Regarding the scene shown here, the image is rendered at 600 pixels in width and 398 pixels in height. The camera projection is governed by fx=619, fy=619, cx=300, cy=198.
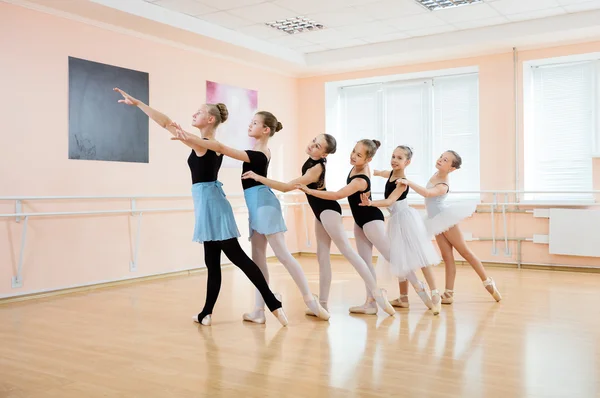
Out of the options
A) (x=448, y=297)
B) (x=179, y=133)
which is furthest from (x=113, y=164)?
(x=448, y=297)

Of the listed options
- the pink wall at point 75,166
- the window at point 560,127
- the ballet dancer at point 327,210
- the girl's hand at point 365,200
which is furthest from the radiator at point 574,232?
the pink wall at point 75,166

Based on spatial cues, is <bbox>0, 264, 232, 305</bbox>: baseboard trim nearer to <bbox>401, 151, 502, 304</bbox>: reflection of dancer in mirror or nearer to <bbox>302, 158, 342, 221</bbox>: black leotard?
<bbox>302, 158, 342, 221</bbox>: black leotard

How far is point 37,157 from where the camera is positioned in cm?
493

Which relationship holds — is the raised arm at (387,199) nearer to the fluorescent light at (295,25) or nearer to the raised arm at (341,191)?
the raised arm at (341,191)

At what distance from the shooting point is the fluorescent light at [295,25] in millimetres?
6078

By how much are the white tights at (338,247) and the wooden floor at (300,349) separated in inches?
8.6

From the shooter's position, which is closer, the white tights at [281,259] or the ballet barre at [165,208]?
the white tights at [281,259]

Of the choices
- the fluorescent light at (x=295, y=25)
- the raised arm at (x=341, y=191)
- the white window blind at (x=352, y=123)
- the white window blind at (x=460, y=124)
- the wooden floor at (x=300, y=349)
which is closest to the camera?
the wooden floor at (x=300, y=349)

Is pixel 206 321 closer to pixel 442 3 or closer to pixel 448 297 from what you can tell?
pixel 448 297

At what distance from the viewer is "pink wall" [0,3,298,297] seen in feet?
15.7

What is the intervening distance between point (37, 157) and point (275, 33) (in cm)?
277

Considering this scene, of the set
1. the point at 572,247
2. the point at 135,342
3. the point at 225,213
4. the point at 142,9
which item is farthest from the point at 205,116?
the point at 572,247

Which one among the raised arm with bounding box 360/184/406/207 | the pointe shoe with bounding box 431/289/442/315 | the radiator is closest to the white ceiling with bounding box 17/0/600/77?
the radiator

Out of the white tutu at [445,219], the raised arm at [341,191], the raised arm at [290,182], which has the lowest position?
the white tutu at [445,219]
